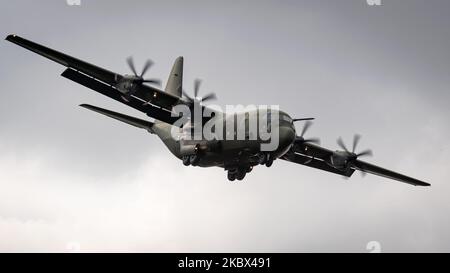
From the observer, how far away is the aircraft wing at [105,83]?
30906 mm

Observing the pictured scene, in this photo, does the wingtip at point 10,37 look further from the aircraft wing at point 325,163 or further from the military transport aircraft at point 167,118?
the aircraft wing at point 325,163

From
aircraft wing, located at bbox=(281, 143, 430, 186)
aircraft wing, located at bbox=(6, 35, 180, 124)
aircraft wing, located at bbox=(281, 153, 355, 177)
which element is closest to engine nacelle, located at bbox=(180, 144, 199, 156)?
aircraft wing, located at bbox=(6, 35, 180, 124)

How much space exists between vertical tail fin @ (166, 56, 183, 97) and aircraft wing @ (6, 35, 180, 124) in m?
4.82

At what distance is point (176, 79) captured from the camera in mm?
39625

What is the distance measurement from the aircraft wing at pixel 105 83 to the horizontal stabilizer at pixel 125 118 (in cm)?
157

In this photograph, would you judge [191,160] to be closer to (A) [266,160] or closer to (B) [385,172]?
(A) [266,160]

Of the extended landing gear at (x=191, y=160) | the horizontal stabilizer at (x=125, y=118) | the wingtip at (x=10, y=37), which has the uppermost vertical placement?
the wingtip at (x=10, y=37)

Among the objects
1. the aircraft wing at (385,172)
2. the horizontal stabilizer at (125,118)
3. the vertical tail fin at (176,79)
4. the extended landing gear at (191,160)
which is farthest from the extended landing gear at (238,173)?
the aircraft wing at (385,172)

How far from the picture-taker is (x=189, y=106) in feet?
111

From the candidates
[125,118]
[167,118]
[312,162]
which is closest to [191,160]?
[167,118]

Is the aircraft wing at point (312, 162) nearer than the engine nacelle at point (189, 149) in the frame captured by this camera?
No

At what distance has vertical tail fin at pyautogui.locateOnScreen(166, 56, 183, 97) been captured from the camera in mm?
39312
